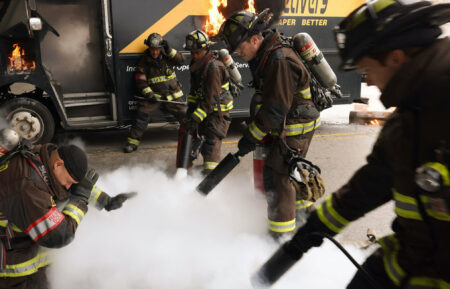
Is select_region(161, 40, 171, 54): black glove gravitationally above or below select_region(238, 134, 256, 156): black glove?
above

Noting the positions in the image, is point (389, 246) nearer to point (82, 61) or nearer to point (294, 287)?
point (294, 287)

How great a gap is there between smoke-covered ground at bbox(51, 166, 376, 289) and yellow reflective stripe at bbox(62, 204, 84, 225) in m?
0.60

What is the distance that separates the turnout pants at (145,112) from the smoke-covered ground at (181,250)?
2.09 m

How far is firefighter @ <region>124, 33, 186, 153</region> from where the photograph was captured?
6340 mm

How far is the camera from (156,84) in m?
6.50

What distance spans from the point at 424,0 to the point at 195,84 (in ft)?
12.6

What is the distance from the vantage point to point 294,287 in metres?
3.00

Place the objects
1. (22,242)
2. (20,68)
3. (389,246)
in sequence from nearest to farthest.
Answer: (389,246)
(22,242)
(20,68)

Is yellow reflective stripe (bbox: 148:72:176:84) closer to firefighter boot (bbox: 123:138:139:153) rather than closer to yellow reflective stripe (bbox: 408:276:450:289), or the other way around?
firefighter boot (bbox: 123:138:139:153)

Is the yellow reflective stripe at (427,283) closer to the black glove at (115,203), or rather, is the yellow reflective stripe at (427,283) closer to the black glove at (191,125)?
the black glove at (115,203)

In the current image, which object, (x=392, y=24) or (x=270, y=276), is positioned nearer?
(x=392, y=24)

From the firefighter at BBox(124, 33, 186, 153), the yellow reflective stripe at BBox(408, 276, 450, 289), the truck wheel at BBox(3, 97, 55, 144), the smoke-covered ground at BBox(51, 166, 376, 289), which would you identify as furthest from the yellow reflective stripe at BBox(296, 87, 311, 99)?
the truck wheel at BBox(3, 97, 55, 144)

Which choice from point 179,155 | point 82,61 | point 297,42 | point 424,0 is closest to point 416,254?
point 424,0

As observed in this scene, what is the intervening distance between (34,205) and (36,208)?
20 millimetres
